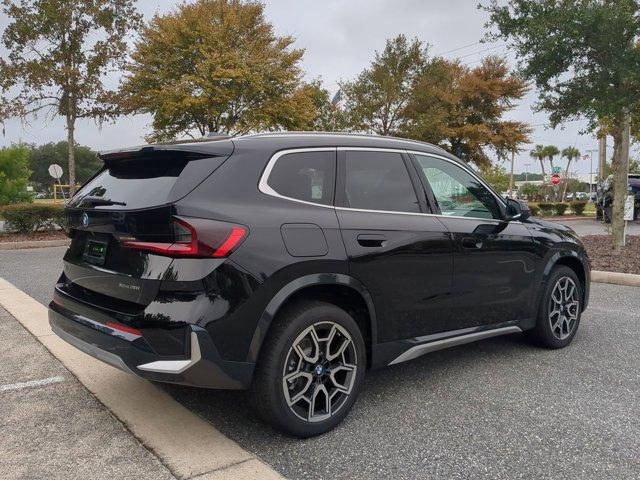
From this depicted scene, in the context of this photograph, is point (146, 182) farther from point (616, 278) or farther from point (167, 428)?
point (616, 278)

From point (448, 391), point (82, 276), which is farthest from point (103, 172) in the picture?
point (448, 391)

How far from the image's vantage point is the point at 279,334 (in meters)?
2.84

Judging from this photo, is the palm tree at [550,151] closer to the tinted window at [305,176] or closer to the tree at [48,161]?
the tree at [48,161]

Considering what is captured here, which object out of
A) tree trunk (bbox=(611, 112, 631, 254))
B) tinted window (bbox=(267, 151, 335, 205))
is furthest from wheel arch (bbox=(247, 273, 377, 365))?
tree trunk (bbox=(611, 112, 631, 254))

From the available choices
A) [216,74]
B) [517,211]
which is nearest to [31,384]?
[517,211]

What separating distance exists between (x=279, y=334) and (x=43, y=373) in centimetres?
221

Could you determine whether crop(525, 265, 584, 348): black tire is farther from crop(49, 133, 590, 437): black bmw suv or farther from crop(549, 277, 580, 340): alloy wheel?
crop(49, 133, 590, 437): black bmw suv

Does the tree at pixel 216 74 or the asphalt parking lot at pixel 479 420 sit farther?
the tree at pixel 216 74

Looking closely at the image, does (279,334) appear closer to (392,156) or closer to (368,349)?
(368,349)

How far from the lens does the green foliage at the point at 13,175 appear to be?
19453mm

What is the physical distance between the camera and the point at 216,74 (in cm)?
1930

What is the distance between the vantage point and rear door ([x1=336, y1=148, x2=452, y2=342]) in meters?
3.24

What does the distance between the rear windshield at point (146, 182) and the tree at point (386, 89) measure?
27142mm

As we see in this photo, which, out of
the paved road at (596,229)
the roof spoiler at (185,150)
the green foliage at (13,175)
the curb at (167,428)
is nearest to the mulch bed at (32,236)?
the green foliage at (13,175)
